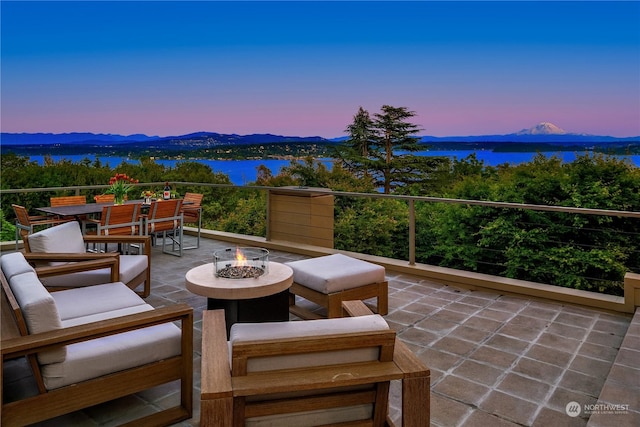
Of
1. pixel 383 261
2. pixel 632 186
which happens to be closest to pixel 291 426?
pixel 383 261

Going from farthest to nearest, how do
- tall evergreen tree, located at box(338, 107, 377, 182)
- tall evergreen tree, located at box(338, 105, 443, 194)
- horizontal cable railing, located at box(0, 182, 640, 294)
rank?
tall evergreen tree, located at box(338, 105, 443, 194) < tall evergreen tree, located at box(338, 107, 377, 182) < horizontal cable railing, located at box(0, 182, 640, 294)

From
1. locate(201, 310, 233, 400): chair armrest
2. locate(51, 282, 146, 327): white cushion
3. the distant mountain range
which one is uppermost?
the distant mountain range

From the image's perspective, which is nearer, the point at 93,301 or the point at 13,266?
the point at 13,266

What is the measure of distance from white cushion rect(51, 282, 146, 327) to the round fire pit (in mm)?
630

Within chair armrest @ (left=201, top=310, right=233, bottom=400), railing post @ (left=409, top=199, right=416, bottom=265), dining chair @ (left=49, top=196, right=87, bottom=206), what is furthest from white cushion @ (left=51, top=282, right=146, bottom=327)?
dining chair @ (left=49, top=196, right=87, bottom=206)

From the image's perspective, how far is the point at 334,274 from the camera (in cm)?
374

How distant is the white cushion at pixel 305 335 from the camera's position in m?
1.59

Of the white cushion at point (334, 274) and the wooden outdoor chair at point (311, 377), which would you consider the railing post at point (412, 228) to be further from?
the wooden outdoor chair at point (311, 377)

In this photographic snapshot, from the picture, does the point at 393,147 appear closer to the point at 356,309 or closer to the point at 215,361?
the point at 356,309

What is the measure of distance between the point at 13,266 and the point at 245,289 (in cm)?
135

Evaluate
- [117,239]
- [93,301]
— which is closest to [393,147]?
[117,239]

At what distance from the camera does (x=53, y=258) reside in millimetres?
3445

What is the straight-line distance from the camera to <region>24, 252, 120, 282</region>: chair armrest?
3.33m

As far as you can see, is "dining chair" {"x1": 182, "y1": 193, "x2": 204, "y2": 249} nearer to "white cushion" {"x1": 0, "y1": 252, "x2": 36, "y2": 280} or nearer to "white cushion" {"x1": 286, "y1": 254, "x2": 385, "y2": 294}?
"white cushion" {"x1": 286, "y1": 254, "x2": 385, "y2": 294}
